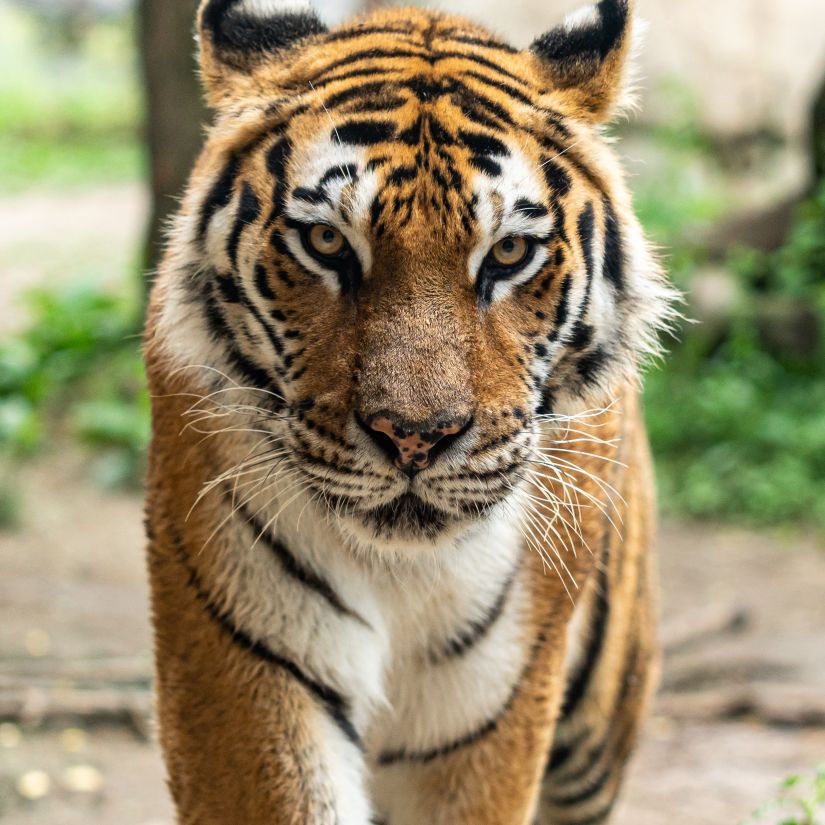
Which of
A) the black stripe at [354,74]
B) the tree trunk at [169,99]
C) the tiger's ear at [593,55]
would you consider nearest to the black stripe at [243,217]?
the black stripe at [354,74]

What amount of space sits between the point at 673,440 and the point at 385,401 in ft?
18.1

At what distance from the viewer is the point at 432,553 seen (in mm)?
2229

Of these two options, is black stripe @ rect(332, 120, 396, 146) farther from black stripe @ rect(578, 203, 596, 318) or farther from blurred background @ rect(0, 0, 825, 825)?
blurred background @ rect(0, 0, 825, 825)

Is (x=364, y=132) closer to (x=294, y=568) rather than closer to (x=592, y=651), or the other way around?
(x=294, y=568)

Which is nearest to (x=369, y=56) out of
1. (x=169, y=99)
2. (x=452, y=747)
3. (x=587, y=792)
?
(x=452, y=747)

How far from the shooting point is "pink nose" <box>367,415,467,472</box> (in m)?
1.87

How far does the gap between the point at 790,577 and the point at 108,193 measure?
30.7 feet

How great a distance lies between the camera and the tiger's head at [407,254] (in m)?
1.95

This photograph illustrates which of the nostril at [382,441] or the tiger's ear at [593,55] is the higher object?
the tiger's ear at [593,55]

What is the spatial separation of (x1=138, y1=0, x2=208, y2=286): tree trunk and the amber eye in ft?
11.3

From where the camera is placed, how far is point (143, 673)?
13.8 feet

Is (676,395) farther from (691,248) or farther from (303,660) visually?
(303,660)

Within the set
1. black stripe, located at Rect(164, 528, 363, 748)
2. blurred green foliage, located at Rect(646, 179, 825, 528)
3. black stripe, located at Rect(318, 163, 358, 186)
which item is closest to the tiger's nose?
black stripe, located at Rect(318, 163, 358, 186)

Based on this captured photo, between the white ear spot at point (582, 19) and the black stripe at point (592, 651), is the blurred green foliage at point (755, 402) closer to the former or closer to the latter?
the black stripe at point (592, 651)
